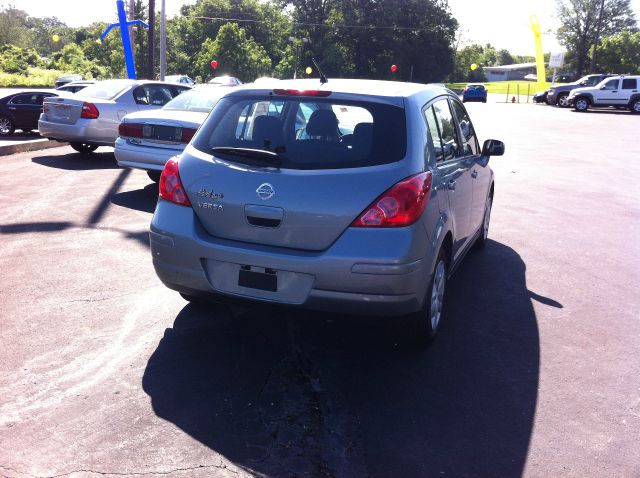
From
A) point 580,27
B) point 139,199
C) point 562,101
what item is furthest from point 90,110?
point 580,27

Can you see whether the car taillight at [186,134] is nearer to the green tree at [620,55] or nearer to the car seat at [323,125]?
the car seat at [323,125]

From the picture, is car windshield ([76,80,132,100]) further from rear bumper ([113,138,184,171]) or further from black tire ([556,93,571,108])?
black tire ([556,93,571,108])

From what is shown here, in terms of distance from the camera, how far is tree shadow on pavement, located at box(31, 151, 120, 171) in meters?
11.9

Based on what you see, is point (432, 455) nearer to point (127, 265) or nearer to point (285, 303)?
point (285, 303)

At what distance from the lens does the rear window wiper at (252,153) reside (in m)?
3.98

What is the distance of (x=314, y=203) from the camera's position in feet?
12.4

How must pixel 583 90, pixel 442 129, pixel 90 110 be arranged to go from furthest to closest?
1. pixel 583 90
2. pixel 90 110
3. pixel 442 129

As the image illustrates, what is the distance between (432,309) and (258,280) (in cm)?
130

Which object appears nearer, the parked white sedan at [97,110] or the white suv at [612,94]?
the parked white sedan at [97,110]

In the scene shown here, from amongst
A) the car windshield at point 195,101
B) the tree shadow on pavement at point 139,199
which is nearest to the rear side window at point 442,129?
the tree shadow on pavement at point 139,199

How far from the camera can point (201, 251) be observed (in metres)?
4.00

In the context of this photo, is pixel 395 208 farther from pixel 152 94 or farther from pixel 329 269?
pixel 152 94

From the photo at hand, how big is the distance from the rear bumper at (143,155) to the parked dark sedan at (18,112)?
9.30 m

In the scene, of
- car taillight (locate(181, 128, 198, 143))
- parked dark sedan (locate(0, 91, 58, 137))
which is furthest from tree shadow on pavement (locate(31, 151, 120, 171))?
parked dark sedan (locate(0, 91, 58, 137))
